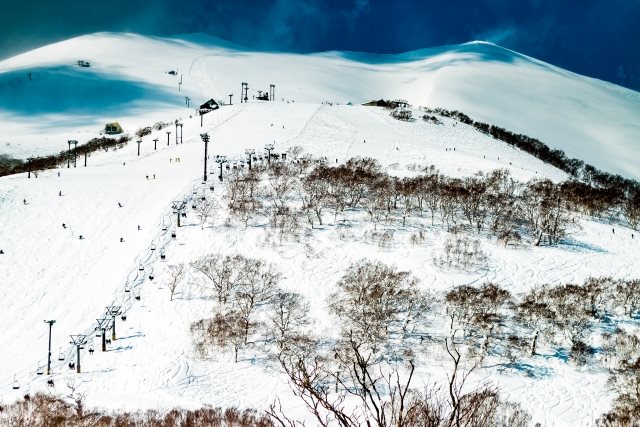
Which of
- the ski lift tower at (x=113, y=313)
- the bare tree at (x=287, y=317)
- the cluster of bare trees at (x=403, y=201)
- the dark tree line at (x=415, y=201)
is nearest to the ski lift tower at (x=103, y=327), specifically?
the ski lift tower at (x=113, y=313)

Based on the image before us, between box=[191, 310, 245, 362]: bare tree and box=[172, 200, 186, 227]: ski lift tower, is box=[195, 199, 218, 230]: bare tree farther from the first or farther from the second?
box=[191, 310, 245, 362]: bare tree

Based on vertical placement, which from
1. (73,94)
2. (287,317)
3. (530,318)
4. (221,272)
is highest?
(73,94)

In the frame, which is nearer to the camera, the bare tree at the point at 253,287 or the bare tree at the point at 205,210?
the bare tree at the point at 253,287

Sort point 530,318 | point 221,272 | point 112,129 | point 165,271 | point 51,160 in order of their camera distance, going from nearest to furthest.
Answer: point 530,318, point 221,272, point 165,271, point 51,160, point 112,129

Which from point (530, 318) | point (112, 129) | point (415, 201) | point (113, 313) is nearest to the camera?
point (113, 313)

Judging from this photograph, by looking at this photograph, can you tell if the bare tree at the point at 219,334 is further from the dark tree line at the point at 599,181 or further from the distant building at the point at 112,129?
the distant building at the point at 112,129

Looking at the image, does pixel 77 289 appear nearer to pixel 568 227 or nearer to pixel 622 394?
pixel 622 394

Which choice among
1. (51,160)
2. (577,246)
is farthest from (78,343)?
(51,160)

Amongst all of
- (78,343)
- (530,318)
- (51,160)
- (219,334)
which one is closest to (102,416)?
(78,343)

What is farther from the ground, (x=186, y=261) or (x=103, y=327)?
(x=186, y=261)

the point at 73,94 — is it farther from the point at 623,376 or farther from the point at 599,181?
the point at 623,376

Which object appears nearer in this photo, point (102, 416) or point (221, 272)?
point (102, 416)
